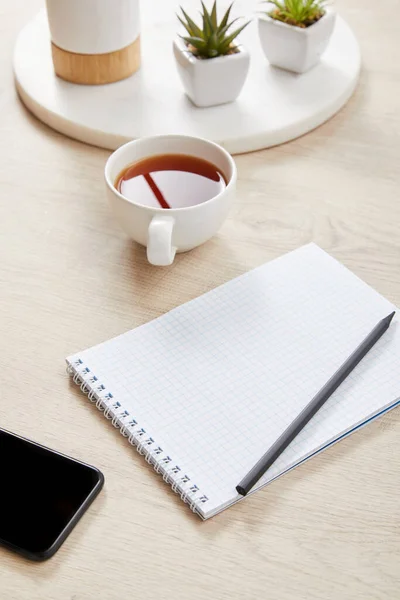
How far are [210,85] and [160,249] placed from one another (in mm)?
350

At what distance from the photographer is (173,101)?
1.13 m

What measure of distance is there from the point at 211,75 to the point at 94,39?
17 cm

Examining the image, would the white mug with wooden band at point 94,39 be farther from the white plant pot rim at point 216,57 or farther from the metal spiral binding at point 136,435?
the metal spiral binding at point 136,435

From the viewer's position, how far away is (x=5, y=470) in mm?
686

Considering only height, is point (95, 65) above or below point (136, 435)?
above

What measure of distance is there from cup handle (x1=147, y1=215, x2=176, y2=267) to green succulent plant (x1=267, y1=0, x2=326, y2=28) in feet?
1.50

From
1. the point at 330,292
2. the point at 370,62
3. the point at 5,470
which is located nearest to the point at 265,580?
→ the point at 5,470

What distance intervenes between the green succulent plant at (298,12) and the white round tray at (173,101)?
8 cm

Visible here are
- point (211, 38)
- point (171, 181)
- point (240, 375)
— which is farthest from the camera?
point (211, 38)

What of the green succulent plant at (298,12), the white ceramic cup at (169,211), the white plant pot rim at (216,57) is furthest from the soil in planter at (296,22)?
the white ceramic cup at (169,211)

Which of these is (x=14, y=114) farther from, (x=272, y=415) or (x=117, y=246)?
(x=272, y=415)

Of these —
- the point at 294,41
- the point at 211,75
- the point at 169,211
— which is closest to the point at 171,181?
the point at 169,211

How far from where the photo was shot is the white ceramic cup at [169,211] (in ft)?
2.76

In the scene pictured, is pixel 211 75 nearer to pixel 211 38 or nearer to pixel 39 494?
pixel 211 38
